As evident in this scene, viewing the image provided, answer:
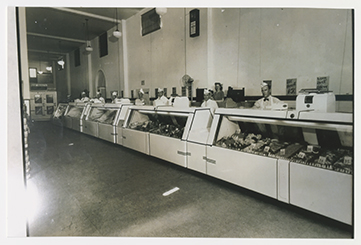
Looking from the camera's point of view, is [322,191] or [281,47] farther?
[281,47]

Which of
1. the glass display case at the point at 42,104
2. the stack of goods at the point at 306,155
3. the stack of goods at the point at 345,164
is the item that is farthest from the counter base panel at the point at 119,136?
the stack of goods at the point at 345,164

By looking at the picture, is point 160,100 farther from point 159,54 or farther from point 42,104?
point 42,104

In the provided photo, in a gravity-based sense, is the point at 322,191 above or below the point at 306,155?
below

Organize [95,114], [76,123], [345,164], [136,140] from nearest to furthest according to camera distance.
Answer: [345,164] → [76,123] → [95,114] → [136,140]

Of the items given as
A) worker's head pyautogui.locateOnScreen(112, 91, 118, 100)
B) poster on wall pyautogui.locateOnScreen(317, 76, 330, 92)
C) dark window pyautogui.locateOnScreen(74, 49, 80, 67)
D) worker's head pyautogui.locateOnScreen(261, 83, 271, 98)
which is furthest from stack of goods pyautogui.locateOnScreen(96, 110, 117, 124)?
poster on wall pyautogui.locateOnScreen(317, 76, 330, 92)

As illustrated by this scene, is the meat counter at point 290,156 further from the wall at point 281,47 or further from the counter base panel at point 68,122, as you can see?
the counter base panel at point 68,122

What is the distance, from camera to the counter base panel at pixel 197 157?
265 centimetres

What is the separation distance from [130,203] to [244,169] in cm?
127

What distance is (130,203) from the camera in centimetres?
212

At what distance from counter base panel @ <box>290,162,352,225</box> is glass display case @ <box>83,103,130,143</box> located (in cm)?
232

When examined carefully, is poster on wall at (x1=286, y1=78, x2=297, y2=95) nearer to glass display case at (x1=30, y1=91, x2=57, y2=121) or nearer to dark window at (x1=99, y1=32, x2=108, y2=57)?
dark window at (x1=99, y1=32, x2=108, y2=57)

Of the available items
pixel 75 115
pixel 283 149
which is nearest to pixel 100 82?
pixel 75 115

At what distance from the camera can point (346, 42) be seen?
2.11m

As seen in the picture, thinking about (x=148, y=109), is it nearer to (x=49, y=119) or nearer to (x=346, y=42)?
(x=49, y=119)
